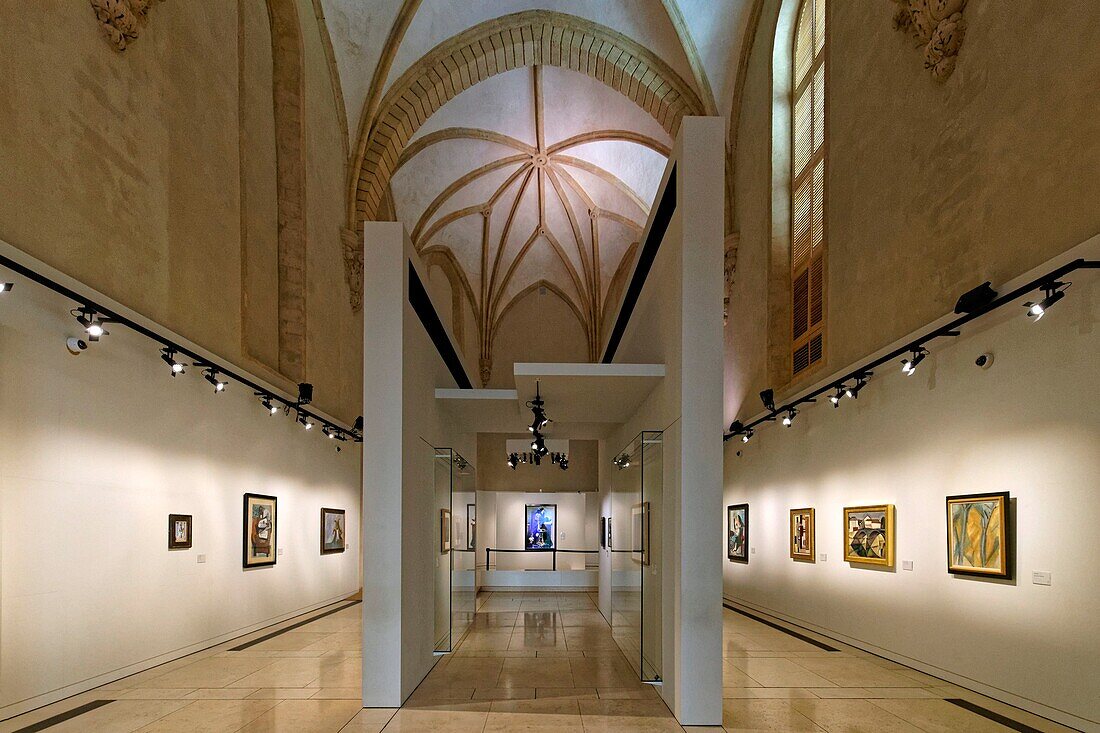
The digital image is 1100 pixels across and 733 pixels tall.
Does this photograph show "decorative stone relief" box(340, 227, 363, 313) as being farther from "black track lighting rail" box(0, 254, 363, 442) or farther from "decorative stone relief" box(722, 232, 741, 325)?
"decorative stone relief" box(722, 232, 741, 325)

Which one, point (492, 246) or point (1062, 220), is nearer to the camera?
point (1062, 220)

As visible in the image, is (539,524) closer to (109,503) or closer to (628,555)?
(628,555)

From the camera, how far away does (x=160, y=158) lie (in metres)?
9.77

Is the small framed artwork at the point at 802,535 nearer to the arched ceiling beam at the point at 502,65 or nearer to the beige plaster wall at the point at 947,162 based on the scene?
the beige plaster wall at the point at 947,162

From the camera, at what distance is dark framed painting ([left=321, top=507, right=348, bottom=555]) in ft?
50.8

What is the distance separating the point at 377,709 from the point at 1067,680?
5946mm

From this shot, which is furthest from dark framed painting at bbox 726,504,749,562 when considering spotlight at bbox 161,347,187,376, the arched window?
spotlight at bbox 161,347,187,376

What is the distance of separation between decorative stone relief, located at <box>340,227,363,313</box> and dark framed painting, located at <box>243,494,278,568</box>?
747 cm

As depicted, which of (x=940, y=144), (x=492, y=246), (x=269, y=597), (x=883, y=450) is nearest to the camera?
(x=940, y=144)

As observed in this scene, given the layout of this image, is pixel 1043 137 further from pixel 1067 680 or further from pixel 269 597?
pixel 269 597

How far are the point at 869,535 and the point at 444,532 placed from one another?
5.55 m

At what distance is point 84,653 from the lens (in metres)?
7.50

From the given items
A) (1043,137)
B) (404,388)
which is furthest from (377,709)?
(1043,137)

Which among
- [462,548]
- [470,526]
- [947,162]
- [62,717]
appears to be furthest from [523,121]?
[62,717]
